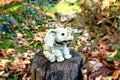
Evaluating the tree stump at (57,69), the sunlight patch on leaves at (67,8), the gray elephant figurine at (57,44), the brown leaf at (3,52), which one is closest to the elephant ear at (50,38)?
the gray elephant figurine at (57,44)

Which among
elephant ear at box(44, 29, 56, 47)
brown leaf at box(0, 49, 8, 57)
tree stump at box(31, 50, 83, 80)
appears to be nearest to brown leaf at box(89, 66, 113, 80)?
tree stump at box(31, 50, 83, 80)

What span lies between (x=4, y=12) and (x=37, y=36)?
1.07 m

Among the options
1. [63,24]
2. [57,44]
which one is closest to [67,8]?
[63,24]

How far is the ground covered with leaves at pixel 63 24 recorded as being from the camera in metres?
4.02

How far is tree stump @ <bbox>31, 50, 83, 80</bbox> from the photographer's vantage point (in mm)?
2982

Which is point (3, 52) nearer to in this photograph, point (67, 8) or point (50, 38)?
point (50, 38)

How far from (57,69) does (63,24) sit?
349 cm

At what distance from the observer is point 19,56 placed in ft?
14.5

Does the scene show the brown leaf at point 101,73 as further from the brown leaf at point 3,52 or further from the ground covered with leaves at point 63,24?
the brown leaf at point 3,52

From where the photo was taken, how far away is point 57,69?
2.97m

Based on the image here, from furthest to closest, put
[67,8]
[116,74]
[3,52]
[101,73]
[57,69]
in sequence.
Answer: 1. [67,8]
2. [3,52]
3. [101,73]
4. [116,74]
5. [57,69]

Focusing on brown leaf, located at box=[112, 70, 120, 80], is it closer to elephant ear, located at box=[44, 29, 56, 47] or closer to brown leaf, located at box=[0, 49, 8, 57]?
elephant ear, located at box=[44, 29, 56, 47]

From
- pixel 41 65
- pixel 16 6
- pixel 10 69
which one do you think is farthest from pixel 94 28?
pixel 41 65

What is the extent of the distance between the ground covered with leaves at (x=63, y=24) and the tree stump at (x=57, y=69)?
72 cm
